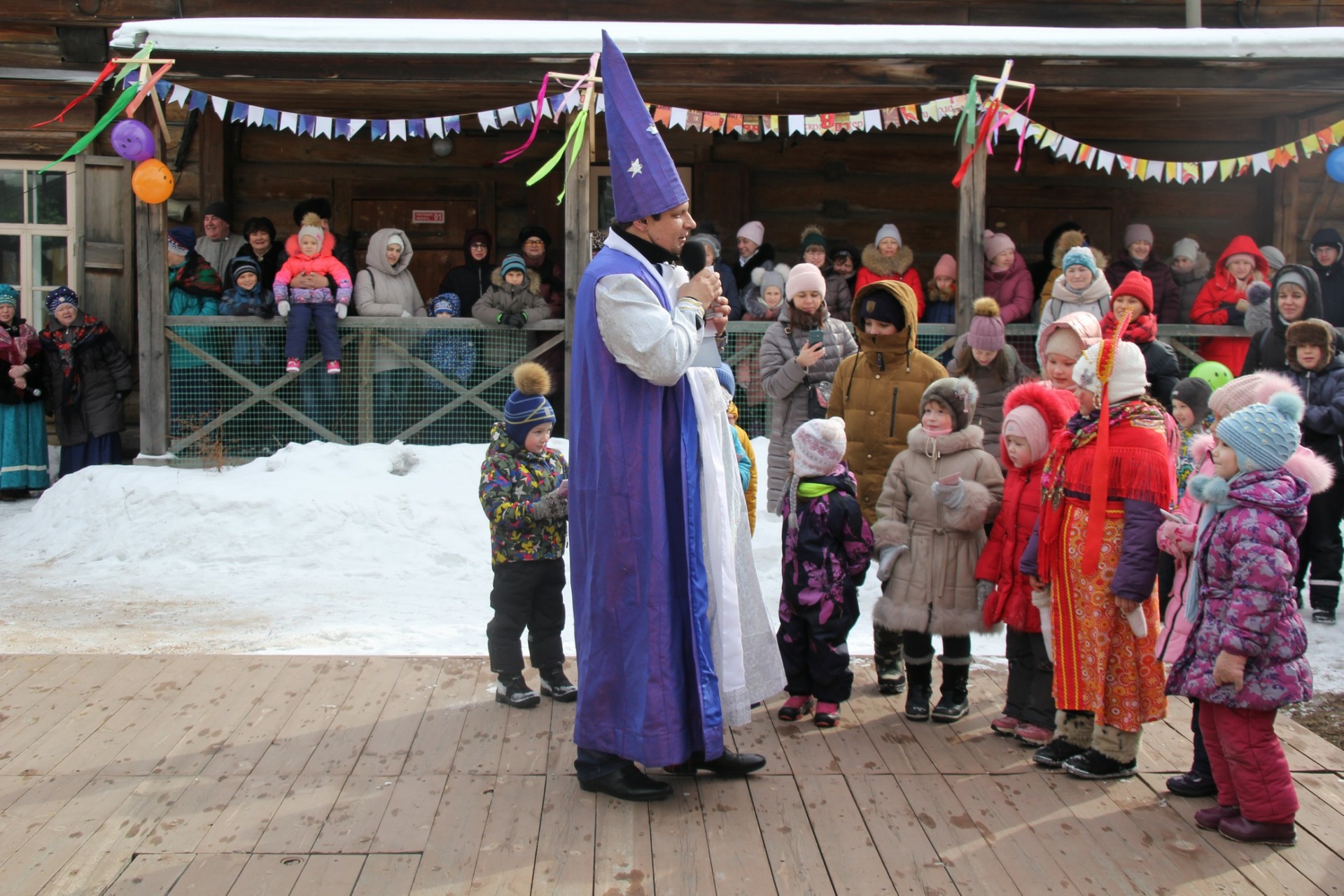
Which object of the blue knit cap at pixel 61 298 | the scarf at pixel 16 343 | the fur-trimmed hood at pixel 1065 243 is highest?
the fur-trimmed hood at pixel 1065 243

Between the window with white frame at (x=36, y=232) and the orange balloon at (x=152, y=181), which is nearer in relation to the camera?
the orange balloon at (x=152, y=181)

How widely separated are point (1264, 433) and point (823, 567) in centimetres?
142

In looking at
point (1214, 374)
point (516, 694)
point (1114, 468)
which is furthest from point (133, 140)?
point (1114, 468)

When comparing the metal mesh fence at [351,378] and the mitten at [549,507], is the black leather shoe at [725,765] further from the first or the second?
the metal mesh fence at [351,378]

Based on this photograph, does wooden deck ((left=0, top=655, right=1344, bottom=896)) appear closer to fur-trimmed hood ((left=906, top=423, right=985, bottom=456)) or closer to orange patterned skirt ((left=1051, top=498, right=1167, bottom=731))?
orange patterned skirt ((left=1051, top=498, right=1167, bottom=731))

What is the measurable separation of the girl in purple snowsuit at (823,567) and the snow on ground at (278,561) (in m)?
1.03

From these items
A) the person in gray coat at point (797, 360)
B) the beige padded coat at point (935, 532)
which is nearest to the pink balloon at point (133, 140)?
the person in gray coat at point (797, 360)

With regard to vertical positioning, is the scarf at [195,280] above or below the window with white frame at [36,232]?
below

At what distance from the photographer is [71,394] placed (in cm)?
859

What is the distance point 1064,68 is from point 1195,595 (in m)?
5.62

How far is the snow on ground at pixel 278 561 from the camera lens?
539 centimetres

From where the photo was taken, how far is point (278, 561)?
22.4ft

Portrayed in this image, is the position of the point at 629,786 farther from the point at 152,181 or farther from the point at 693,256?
the point at 152,181

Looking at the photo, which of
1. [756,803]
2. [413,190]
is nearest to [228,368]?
[413,190]
